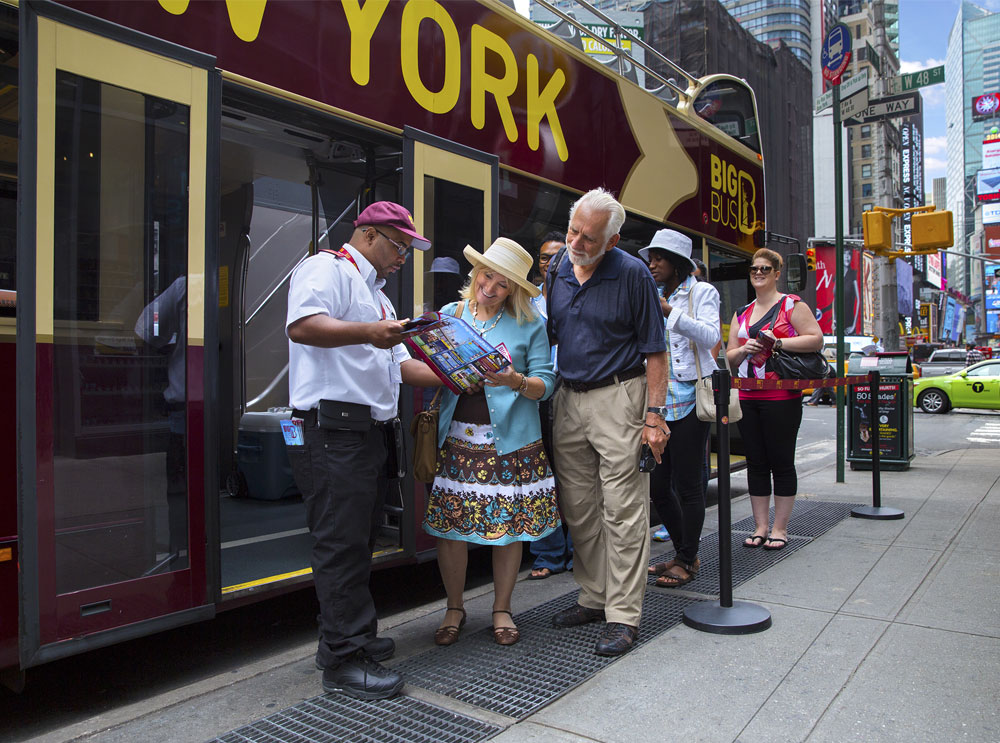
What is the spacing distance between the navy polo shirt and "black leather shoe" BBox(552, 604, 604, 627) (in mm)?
1105

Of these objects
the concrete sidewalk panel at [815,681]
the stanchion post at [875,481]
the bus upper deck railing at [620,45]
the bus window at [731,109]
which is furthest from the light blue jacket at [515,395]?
the bus window at [731,109]

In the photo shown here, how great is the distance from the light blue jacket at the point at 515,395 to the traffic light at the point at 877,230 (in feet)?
29.2

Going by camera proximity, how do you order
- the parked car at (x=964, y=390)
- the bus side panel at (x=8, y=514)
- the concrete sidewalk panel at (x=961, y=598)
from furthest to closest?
1. the parked car at (x=964, y=390)
2. the concrete sidewalk panel at (x=961, y=598)
3. the bus side panel at (x=8, y=514)

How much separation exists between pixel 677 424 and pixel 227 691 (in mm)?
2637

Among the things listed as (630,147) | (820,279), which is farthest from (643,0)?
(630,147)

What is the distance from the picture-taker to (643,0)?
5234cm

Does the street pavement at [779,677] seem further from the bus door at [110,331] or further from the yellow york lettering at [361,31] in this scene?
the yellow york lettering at [361,31]

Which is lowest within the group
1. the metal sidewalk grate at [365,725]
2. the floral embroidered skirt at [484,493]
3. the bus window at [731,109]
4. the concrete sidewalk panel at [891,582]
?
the metal sidewalk grate at [365,725]

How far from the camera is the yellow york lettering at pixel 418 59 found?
3.85 metres

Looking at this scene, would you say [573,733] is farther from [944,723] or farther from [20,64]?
[20,64]

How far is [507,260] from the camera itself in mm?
3258

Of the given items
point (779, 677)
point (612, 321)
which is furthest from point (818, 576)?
point (612, 321)

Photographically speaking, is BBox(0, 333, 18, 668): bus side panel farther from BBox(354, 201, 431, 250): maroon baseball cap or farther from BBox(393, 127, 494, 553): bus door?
BBox(393, 127, 494, 553): bus door

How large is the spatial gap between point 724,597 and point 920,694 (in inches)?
40.0
